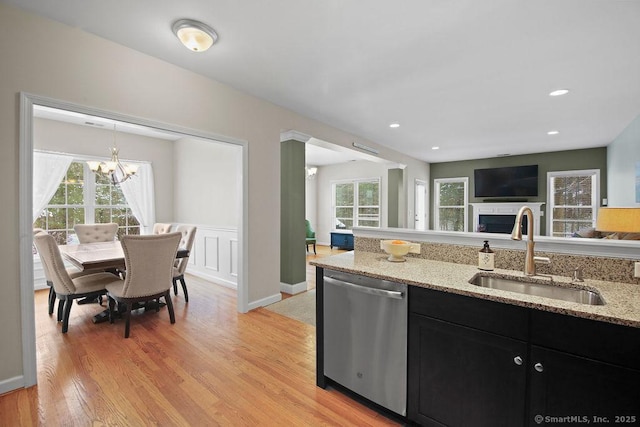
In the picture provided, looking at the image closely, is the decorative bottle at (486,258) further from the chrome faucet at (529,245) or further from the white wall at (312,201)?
the white wall at (312,201)

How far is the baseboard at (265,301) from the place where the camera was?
3.52 m

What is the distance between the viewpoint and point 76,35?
2195 millimetres

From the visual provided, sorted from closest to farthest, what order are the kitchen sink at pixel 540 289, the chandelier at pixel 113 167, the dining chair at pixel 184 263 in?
1. the kitchen sink at pixel 540 289
2. the dining chair at pixel 184 263
3. the chandelier at pixel 113 167

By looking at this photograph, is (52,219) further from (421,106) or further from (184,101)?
(421,106)

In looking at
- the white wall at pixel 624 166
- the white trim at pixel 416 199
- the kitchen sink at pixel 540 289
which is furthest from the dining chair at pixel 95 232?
the white wall at pixel 624 166

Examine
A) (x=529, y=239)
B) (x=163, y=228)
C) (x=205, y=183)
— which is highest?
(x=205, y=183)

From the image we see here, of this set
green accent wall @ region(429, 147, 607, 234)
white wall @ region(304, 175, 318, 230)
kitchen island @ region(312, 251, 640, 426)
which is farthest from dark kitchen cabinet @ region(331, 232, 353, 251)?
kitchen island @ region(312, 251, 640, 426)

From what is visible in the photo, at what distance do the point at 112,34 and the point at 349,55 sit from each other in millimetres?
1940

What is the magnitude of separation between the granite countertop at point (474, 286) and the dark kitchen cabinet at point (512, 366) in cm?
5

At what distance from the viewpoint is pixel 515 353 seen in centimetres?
129

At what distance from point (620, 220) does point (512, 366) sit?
1227mm

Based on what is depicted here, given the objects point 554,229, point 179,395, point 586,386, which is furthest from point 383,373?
point 554,229

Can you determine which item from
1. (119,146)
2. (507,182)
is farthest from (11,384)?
(507,182)

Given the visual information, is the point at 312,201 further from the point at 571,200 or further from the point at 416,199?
the point at 571,200
